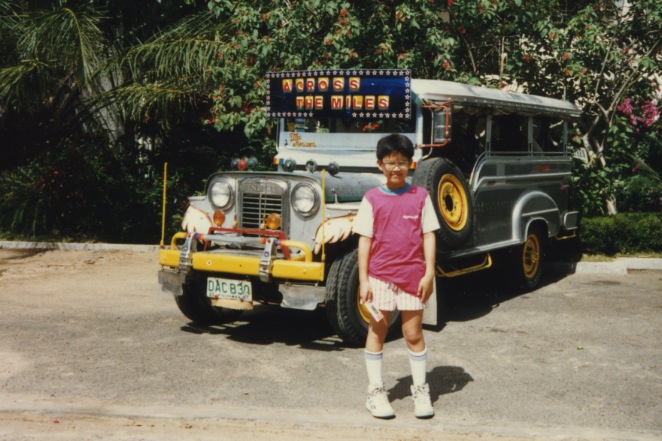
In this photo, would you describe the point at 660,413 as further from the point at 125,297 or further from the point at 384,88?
the point at 125,297

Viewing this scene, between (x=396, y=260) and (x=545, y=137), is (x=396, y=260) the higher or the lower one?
the lower one

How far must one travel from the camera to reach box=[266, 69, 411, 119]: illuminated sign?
7.53 metres

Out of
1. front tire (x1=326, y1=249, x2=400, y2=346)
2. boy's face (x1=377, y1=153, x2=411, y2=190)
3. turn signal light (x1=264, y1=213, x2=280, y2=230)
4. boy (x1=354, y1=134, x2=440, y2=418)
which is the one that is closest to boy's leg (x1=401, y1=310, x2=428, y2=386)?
boy (x1=354, y1=134, x2=440, y2=418)

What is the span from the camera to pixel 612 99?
1277 centimetres

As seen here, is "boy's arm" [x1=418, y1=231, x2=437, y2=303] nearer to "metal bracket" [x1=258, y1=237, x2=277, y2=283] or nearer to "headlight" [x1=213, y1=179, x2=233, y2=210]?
"metal bracket" [x1=258, y1=237, x2=277, y2=283]

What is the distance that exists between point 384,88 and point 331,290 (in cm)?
216

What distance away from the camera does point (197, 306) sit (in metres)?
7.57

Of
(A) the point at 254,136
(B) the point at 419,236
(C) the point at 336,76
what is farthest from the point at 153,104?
(B) the point at 419,236

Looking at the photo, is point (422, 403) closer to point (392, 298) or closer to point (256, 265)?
point (392, 298)

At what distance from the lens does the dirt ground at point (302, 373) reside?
16.3ft

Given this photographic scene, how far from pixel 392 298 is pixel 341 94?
3277 millimetres

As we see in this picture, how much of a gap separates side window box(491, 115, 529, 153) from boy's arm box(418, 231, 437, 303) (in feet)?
12.6

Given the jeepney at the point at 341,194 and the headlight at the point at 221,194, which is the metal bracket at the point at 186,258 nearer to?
the jeepney at the point at 341,194

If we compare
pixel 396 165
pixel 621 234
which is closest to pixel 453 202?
pixel 396 165
